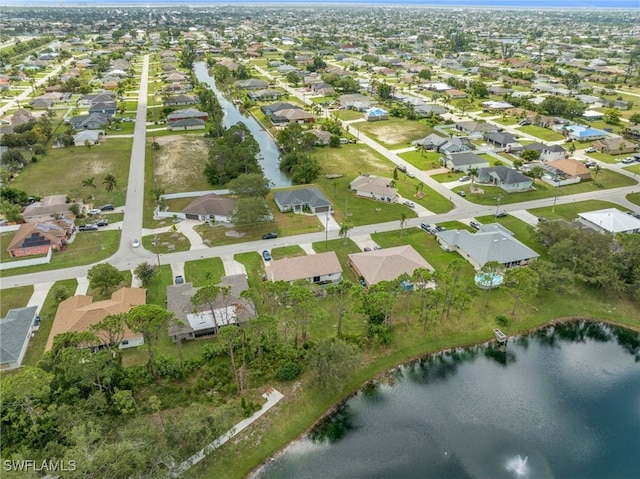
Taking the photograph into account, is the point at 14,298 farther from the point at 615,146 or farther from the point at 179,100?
the point at 615,146

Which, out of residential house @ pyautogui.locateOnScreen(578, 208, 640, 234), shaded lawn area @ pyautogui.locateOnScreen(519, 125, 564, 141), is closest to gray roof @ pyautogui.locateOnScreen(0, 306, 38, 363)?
residential house @ pyautogui.locateOnScreen(578, 208, 640, 234)

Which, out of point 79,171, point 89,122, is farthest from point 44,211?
point 89,122

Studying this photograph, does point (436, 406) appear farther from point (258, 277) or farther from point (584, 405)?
point (258, 277)

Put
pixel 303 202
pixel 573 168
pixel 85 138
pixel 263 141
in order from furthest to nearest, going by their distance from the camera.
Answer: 1. pixel 263 141
2. pixel 85 138
3. pixel 573 168
4. pixel 303 202

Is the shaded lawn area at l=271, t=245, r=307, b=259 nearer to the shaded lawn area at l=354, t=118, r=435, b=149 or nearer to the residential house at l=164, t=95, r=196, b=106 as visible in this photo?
the shaded lawn area at l=354, t=118, r=435, b=149

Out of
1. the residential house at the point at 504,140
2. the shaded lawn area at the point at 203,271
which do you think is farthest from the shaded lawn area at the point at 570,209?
the shaded lawn area at the point at 203,271

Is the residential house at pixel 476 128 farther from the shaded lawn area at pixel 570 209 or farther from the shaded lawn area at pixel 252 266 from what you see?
the shaded lawn area at pixel 252 266
